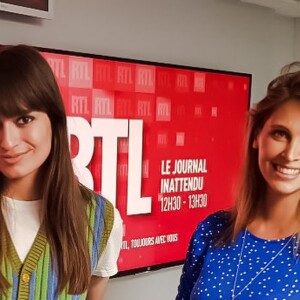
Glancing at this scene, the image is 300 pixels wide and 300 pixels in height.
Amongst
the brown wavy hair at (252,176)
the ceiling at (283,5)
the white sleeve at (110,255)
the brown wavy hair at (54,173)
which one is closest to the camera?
the brown wavy hair at (54,173)

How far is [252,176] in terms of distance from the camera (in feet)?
4.31

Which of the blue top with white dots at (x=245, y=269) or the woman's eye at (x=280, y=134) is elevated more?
the woman's eye at (x=280, y=134)

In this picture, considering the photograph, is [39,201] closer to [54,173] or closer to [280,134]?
[54,173]

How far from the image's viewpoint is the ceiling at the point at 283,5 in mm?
2674

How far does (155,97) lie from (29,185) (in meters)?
1.14

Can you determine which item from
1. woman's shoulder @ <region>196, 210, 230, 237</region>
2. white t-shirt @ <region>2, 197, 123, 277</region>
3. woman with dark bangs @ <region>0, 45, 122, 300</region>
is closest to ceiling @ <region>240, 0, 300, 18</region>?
woman's shoulder @ <region>196, 210, 230, 237</region>

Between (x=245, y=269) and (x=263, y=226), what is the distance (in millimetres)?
118

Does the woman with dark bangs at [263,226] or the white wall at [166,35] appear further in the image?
the white wall at [166,35]

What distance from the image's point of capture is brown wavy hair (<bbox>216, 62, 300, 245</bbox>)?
127cm

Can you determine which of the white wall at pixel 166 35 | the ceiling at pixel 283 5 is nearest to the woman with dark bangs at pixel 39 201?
the white wall at pixel 166 35

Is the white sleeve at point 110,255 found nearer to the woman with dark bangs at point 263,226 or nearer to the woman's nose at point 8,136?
the woman with dark bangs at point 263,226

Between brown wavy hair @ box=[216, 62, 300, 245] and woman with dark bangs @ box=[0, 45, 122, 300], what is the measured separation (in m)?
0.32

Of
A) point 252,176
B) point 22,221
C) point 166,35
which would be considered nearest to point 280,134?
point 252,176

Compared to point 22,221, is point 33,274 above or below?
below
